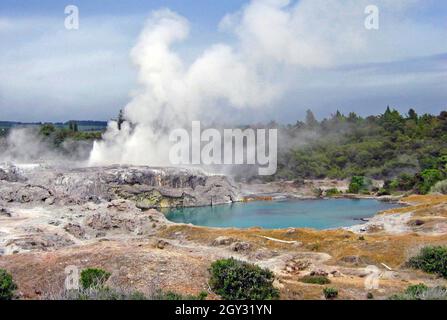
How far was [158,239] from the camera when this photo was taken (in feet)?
116

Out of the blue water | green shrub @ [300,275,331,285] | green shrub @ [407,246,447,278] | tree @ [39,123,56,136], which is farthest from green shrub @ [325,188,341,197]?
green shrub @ [300,275,331,285]

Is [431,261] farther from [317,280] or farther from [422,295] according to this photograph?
[422,295]

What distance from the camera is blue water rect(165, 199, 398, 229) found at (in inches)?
2040

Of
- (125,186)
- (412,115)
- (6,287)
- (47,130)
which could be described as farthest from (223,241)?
(412,115)

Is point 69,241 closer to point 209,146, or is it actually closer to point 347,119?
point 209,146

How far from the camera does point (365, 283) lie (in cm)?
2314

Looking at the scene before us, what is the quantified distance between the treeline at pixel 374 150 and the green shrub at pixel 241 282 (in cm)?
5572

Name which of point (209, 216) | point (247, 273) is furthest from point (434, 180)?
point (247, 273)

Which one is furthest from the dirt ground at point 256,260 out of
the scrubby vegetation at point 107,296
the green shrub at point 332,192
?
the green shrub at point 332,192

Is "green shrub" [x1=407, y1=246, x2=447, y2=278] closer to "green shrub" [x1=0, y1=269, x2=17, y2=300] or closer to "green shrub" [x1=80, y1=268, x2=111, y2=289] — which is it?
"green shrub" [x1=80, y1=268, x2=111, y2=289]

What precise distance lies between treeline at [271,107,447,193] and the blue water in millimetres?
12026

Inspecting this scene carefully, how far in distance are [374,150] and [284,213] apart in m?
45.1

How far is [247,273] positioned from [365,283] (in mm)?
5797
